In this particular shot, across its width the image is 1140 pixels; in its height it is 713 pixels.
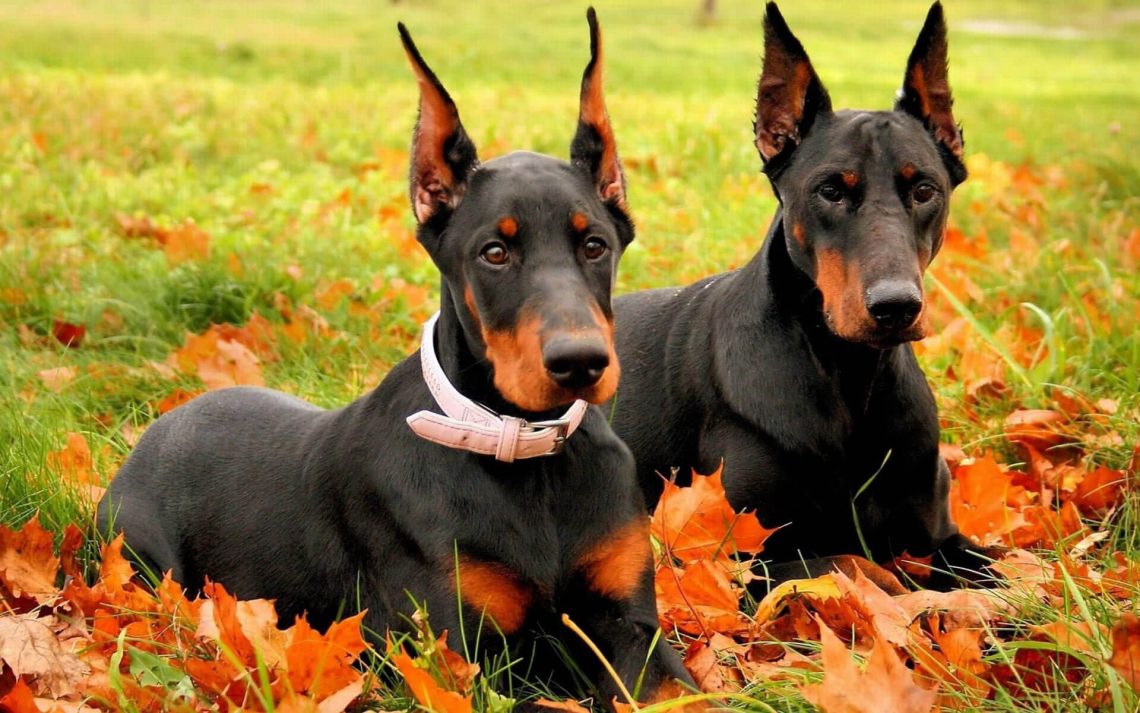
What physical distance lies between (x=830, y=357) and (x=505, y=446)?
1.23 m

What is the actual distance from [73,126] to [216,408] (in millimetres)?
6585

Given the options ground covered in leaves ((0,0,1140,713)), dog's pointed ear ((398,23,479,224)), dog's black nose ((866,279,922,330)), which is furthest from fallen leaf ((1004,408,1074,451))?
dog's pointed ear ((398,23,479,224))

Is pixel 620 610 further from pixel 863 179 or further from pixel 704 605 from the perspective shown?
pixel 863 179

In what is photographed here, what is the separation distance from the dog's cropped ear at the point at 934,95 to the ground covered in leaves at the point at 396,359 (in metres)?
1.04

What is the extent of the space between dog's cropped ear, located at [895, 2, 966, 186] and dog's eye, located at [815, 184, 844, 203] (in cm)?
43

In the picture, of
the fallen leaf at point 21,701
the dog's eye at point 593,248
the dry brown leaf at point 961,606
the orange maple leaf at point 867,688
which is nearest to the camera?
the orange maple leaf at point 867,688

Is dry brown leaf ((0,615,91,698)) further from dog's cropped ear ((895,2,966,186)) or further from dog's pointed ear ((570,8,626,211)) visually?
dog's cropped ear ((895,2,966,186))

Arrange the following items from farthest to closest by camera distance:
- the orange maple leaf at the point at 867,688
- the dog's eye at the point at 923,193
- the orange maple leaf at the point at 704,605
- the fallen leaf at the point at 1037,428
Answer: the fallen leaf at the point at 1037,428 < the dog's eye at the point at 923,193 < the orange maple leaf at the point at 704,605 < the orange maple leaf at the point at 867,688

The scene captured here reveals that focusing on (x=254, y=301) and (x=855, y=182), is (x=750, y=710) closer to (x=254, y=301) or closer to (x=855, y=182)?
(x=855, y=182)

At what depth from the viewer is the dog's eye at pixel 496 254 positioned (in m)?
3.07

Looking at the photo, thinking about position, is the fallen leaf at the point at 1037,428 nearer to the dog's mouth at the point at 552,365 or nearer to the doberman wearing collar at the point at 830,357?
the doberman wearing collar at the point at 830,357

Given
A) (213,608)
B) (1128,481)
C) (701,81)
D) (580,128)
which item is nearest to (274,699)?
(213,608)

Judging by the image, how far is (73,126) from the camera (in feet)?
32.4

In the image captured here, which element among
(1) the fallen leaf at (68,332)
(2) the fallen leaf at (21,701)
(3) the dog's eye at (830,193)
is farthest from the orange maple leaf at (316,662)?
(1) the fallen leaf at (68,332)
